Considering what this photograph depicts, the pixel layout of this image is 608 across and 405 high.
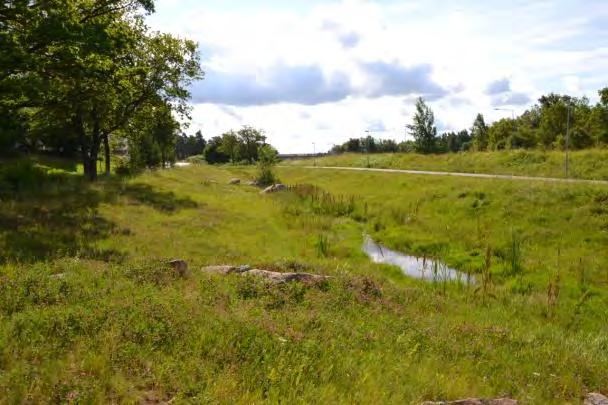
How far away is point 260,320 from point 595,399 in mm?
5958

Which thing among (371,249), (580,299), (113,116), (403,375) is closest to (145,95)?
(113,116)

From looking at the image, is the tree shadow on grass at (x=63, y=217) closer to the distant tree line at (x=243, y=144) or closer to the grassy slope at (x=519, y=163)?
the grassy slope at (x=519, y=163)

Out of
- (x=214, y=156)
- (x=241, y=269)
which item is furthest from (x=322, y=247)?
(x=214, y=156)

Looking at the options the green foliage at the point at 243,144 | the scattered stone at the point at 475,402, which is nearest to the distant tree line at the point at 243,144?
the green foliage at the point at 243,144

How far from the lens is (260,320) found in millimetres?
9281

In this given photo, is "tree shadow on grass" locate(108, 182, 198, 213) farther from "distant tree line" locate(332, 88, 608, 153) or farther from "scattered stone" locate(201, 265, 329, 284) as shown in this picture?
"distant tree line" locate(332, 88, 608, 153)

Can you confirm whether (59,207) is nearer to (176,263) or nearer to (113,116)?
(176,263)

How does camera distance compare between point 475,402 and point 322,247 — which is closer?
point 475,402

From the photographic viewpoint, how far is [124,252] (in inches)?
657

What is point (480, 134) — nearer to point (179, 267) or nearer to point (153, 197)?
point (153, 197)

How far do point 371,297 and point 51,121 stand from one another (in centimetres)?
2989

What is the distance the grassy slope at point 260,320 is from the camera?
690 cm

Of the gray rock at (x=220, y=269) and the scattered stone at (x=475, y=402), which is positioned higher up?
the gray rock at (x=220, y=269)

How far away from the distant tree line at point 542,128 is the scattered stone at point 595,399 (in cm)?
4878
